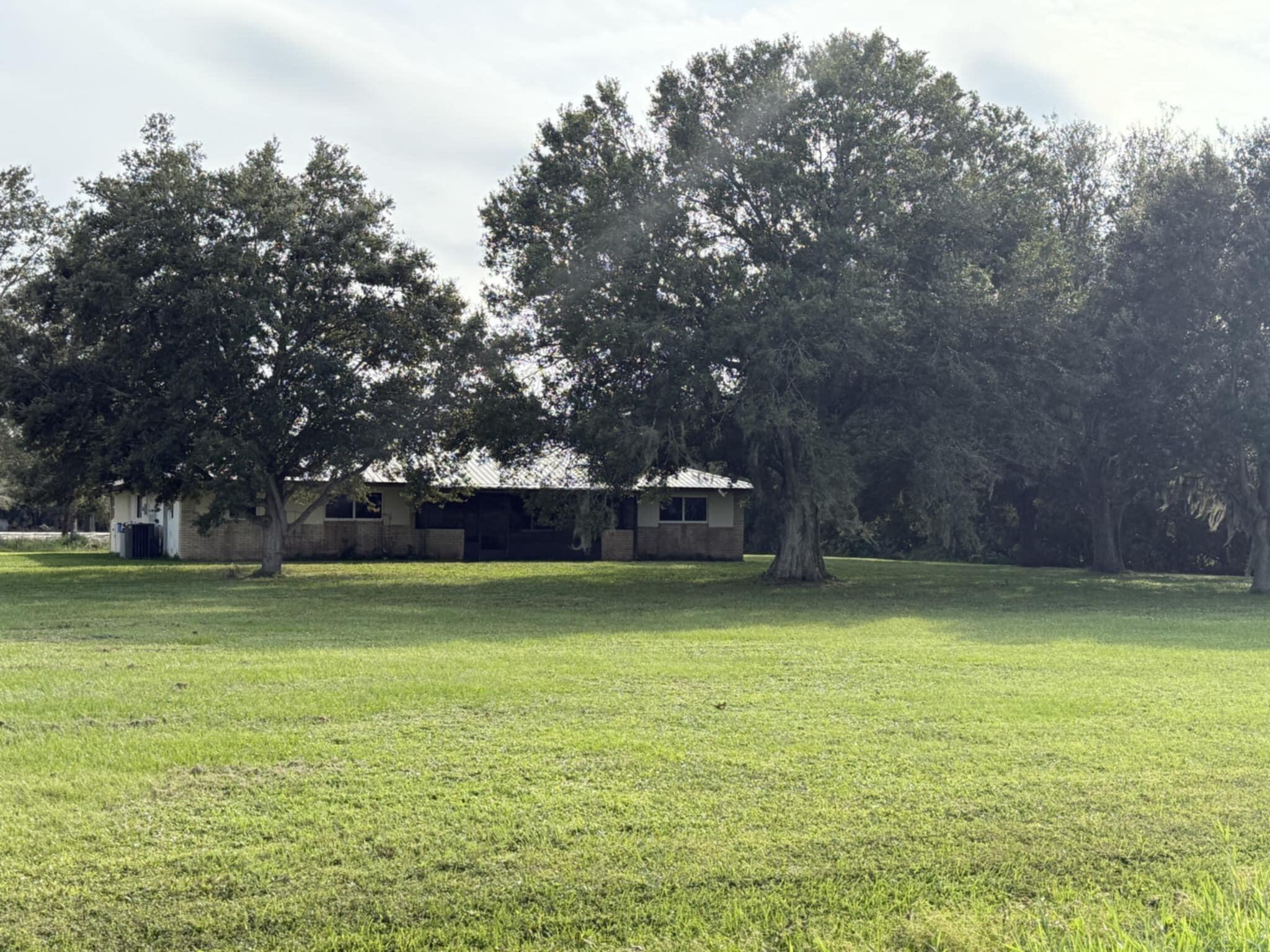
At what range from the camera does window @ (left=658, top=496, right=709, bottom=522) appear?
40.7 m

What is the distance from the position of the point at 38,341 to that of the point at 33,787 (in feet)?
81.9

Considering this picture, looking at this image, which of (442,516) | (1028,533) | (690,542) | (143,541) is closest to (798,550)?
(690,542)

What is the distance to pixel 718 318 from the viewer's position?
2212cm

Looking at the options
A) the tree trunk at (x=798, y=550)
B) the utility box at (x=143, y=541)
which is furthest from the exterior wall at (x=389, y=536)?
the tree trunk at (x=798, y=550)

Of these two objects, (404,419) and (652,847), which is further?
(404,419)

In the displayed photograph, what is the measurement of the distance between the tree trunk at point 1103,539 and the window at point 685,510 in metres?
12.9

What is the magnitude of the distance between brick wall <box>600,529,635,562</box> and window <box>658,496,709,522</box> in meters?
1.43

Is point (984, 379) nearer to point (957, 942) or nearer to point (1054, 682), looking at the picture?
point (1054, 682)

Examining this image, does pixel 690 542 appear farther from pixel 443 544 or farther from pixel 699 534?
pixel 443 544

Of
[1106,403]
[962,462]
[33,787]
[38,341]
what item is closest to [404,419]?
[38,341]

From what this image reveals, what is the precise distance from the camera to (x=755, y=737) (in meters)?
7.75

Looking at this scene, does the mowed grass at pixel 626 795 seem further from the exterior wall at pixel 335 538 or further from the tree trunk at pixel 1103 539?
the tree trunk at pixel 1103 539

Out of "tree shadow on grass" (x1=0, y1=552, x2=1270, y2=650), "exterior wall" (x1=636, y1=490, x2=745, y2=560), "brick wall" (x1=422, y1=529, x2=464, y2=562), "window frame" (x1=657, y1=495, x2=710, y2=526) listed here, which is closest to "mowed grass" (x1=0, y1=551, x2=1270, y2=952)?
"tree shadow on grass" (x1=0, y1=552, x2=1270, y2=650)

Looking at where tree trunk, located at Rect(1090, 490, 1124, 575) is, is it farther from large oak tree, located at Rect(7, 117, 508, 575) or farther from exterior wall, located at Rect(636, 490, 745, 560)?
large oak tree, located at Rect(7, 117, 508, 575)
